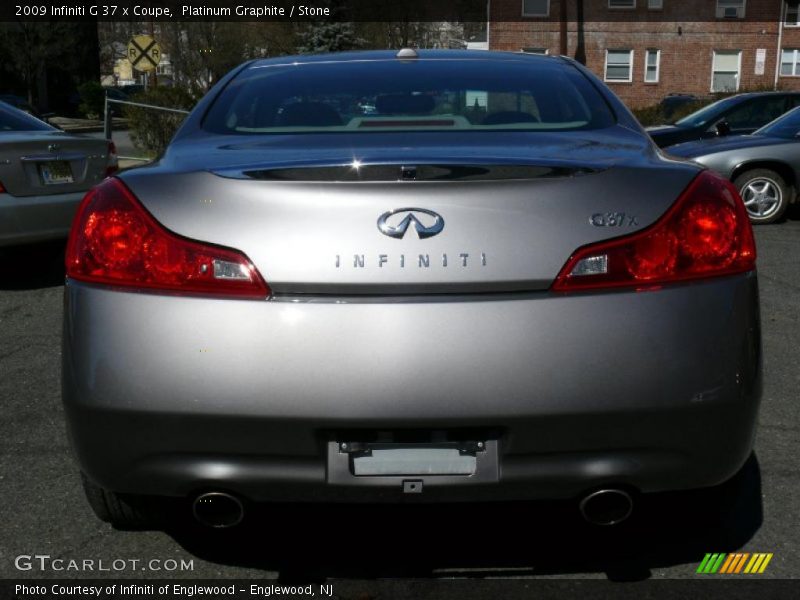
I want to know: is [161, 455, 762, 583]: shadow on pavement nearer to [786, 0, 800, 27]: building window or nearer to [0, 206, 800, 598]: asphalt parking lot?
[0, 206, 800, 598]: asphalt parking lot

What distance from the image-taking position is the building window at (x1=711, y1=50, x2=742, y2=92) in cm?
4631

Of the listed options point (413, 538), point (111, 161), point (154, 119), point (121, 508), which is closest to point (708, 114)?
point (111, 161)

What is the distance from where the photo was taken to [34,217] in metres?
7.47

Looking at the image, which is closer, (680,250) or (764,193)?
(680,250)

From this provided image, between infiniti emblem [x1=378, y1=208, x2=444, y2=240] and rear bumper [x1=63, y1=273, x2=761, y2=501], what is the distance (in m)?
0.16

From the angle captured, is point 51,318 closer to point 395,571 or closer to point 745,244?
point 395,571

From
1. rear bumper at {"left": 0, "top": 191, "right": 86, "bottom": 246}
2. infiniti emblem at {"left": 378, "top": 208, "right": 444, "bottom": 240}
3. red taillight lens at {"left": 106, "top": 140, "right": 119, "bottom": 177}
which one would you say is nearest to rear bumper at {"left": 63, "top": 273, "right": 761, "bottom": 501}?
infiniti emblem at {"left": 378, "top": 208, "right": 444, "bottom": 240}

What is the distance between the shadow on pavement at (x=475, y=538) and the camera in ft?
9.76

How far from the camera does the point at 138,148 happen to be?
752 inches

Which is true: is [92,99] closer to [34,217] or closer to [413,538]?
[34,217]

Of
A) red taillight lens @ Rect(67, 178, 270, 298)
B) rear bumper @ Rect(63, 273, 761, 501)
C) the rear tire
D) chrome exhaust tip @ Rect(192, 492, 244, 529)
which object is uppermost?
red taillight lens @ Rect(67, 178, 270, 298)

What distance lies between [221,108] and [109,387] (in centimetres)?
126

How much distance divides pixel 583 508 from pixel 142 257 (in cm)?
124

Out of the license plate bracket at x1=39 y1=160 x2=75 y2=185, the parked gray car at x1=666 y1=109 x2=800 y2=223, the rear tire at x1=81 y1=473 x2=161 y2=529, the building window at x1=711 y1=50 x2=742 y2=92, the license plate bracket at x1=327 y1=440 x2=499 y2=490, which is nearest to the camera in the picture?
the license plate bracket at x1=327 y1=440 x2=499 y2=490
